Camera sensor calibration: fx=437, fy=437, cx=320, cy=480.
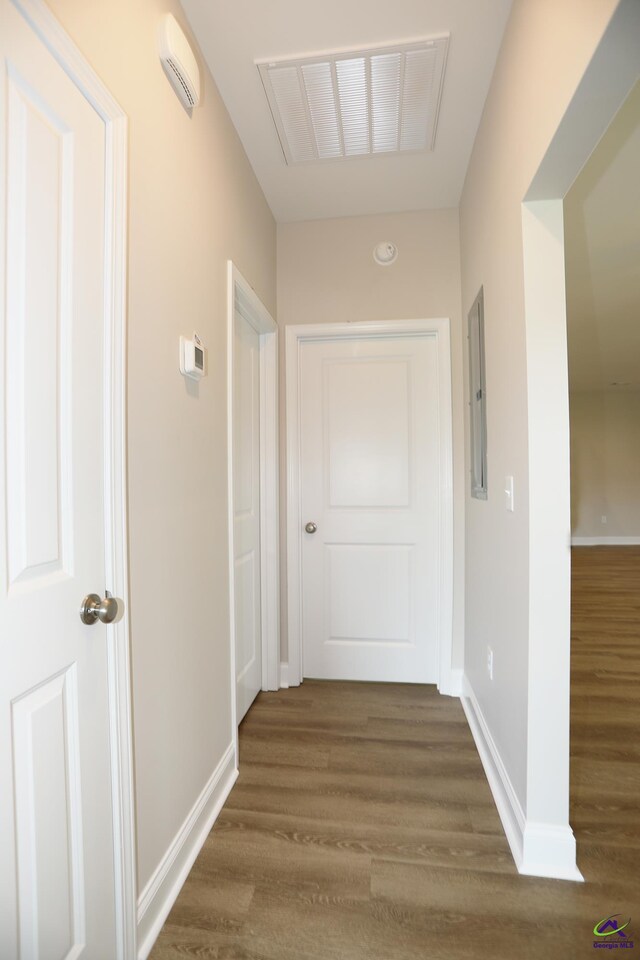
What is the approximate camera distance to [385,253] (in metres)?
2.52

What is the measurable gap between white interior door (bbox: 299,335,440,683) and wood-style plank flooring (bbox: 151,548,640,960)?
36 cm

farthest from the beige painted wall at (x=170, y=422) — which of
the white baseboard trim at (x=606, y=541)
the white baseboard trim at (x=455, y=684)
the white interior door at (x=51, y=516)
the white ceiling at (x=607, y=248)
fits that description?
the white baseboard trim at (x=606, y=541)

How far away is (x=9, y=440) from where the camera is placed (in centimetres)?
76

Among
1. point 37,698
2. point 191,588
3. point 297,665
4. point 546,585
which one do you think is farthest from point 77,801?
point 297,665

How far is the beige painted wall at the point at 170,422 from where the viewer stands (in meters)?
1.13

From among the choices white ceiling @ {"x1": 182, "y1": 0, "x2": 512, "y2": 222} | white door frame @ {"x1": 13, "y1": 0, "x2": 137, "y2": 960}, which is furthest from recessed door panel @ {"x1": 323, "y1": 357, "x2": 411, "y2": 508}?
white door frame @ {"x1": 13, "y1": 0, "x2": 137, "y2": 960}

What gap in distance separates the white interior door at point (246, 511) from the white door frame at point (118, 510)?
1006mm

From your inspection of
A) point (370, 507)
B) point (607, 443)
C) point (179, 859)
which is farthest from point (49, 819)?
point (607, 443)

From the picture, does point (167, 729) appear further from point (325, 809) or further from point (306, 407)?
point (306, 407)

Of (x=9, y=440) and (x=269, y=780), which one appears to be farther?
(x=269, y=780)

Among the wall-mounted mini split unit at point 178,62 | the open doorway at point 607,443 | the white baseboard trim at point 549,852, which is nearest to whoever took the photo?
the wall-mounted mini split unit at point 178,62

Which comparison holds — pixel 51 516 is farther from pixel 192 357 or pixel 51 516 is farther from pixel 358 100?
pixel 358 100

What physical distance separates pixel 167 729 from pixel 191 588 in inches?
16.2

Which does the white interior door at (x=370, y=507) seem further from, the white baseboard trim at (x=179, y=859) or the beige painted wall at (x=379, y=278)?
the white baseboard trim at (x=179, y=859)
